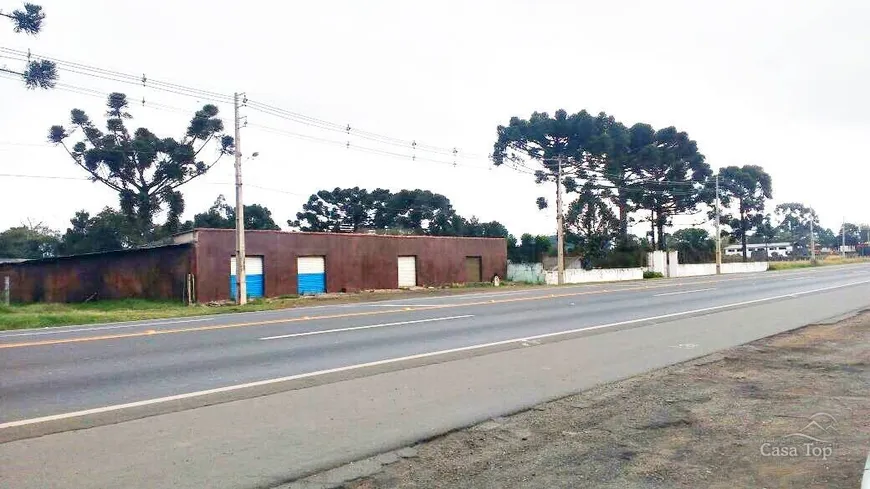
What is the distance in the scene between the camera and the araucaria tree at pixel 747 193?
8269cm

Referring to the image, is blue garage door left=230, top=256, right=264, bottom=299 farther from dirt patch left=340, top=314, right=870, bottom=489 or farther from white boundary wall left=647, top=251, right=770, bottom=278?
white boundary wall left=647, top=251, right=770, bottom=278

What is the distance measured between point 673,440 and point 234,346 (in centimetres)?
884

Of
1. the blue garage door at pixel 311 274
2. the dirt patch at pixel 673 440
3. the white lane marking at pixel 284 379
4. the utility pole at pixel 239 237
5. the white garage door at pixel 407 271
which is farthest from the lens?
the white garage door at pixel 407 271

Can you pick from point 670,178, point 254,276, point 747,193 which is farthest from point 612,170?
point 254,276

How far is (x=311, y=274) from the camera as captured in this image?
3725 cm

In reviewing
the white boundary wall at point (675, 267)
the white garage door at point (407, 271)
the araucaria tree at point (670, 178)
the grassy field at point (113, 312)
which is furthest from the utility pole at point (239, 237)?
the araucaria tree at point (670, 178)

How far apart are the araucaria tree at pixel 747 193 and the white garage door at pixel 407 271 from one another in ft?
165

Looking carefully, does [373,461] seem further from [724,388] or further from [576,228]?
[576,228]

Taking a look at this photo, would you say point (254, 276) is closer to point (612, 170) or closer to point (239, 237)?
point (239, 237)

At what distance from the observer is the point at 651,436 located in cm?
670

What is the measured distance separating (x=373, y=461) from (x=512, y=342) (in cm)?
793

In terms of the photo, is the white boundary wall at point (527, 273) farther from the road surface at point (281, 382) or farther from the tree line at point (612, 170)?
the road surface at point (281, 382)

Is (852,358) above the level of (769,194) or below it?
below

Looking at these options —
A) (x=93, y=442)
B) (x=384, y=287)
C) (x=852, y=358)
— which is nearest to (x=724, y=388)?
(x=852, y=358)
